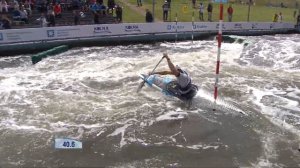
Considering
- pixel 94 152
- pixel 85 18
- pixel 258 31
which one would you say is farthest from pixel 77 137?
pixel 258 31

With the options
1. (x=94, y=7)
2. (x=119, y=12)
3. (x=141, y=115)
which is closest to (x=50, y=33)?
(x=94, y=7)

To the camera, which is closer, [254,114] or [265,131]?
[265,131]

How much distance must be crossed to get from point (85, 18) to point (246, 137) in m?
16.7

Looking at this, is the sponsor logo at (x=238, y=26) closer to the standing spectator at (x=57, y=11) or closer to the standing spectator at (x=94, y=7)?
the standing spectator at (x=94, y=7)

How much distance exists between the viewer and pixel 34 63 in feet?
66.9

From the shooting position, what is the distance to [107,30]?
24.7m

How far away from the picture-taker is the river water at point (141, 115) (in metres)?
11.3

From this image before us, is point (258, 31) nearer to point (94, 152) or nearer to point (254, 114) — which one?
point (254, 114)

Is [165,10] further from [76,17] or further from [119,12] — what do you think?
[76,17]

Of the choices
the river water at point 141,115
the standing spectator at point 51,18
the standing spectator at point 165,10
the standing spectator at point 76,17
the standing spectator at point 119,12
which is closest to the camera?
the river water at point 141,115

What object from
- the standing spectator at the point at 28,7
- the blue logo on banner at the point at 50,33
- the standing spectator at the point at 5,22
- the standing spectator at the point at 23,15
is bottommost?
the blue logo on banner at the point at 50,33

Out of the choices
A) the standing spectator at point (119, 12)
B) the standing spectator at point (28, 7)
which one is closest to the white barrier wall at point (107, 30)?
the standing spectator at point (119, 12)

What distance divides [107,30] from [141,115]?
38.7ft

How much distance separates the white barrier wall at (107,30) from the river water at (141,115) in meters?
1.43
